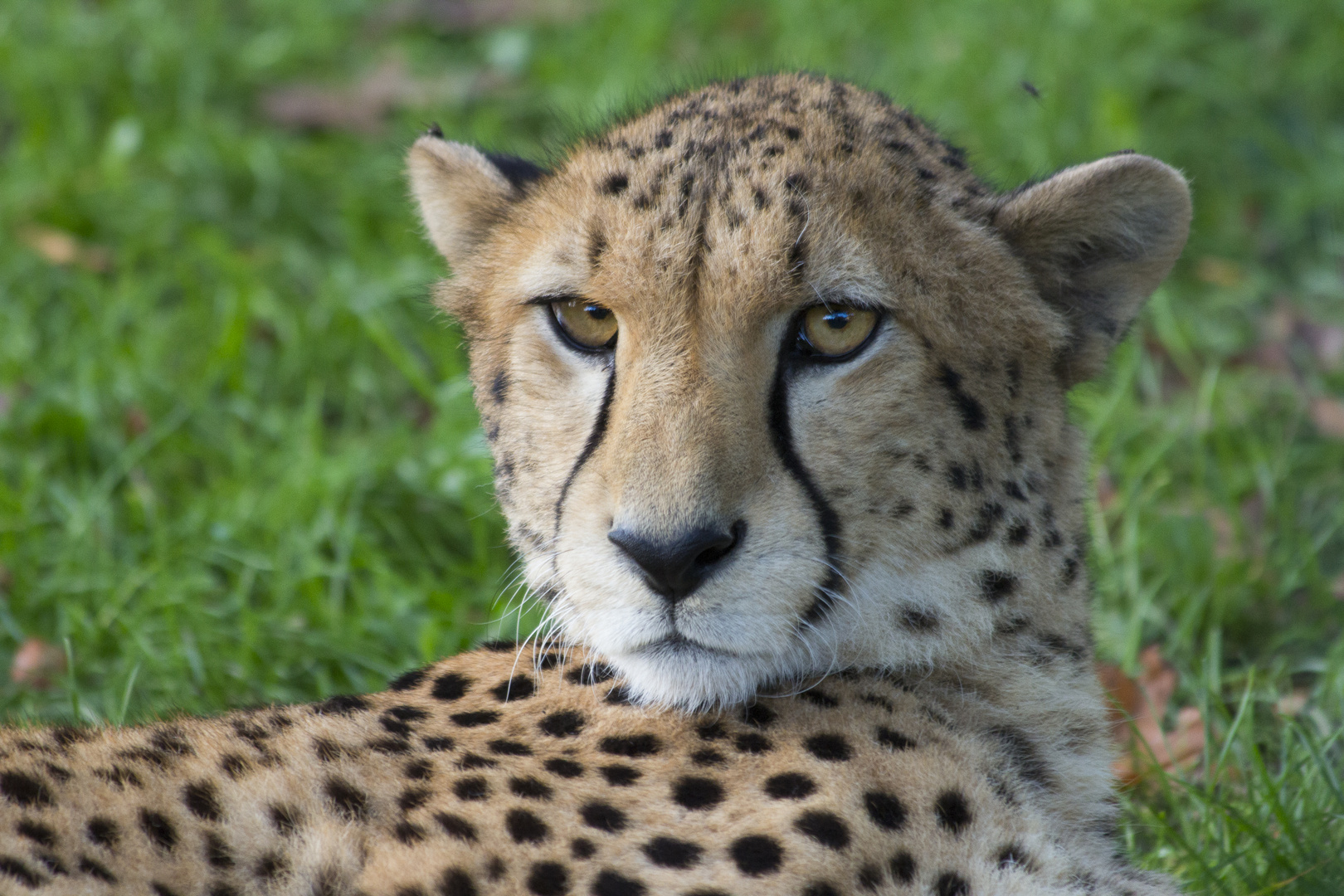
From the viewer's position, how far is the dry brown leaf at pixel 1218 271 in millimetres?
5395

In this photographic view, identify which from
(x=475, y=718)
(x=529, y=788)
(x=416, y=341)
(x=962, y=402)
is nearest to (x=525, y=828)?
(x=529, y=788)

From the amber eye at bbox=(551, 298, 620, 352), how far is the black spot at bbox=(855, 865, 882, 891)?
90 cm

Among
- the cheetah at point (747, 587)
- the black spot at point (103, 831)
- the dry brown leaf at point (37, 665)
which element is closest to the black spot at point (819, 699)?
the cheetah at point (747, 587)

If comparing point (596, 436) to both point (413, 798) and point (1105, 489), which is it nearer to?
point (413, 798)

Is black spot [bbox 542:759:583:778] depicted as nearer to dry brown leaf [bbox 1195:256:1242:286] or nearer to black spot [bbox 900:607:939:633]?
black spot [bbox 900:607:939:633]

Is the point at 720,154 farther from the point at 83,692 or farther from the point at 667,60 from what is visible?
the point at 667,60

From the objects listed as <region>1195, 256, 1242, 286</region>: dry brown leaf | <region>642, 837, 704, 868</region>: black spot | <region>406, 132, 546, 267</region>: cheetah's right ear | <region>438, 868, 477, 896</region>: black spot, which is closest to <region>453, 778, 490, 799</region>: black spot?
<region>438, 868, 477, 896</region>: black spot

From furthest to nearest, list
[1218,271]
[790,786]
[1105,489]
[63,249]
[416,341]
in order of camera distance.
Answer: [1218,271] < [63,249] < [416,341] < [1105,489] < [790,786]

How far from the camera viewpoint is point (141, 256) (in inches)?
213

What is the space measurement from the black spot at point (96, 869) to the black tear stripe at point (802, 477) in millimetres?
1057

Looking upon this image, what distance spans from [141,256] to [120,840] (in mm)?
3747

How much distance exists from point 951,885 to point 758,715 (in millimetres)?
409

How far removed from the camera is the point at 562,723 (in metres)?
2.39

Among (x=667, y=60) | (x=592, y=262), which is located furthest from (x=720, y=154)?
(x=667, y=60)
